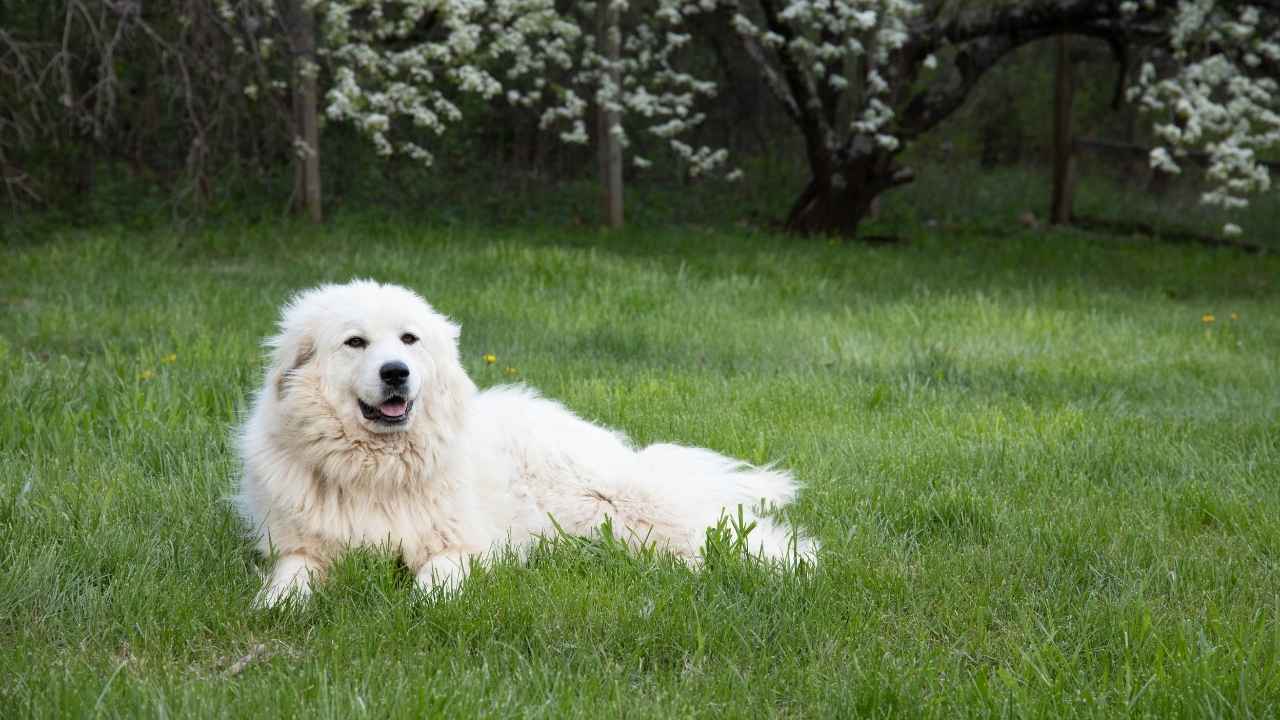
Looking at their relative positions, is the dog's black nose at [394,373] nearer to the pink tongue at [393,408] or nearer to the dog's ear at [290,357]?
the pink tongue at [393,408]

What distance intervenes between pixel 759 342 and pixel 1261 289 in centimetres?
558

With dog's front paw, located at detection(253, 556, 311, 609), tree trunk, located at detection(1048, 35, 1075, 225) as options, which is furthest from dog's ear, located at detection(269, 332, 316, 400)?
tree trunk, located at detection(1048, 35, 1075, 225)

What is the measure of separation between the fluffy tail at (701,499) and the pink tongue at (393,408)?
30.6 inches

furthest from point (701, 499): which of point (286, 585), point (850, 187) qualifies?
point (850, 187)

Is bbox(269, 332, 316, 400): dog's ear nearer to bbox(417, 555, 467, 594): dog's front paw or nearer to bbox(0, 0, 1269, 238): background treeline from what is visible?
bbox(417, 555, 467, 594): dog's front paw

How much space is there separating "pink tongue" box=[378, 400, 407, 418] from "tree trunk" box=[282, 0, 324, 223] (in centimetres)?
631

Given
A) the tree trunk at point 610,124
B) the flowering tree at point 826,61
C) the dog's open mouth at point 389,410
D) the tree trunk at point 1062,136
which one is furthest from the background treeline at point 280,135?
the dog's open mouth at point 389,410

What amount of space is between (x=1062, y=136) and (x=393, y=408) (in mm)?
12615

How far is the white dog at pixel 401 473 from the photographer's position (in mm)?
3510

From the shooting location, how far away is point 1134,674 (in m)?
2.79

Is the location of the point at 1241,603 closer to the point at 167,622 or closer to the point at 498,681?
the point at 498,681

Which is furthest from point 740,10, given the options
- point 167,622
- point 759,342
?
point 167,622

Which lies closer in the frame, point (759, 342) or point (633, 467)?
point (633, 467)

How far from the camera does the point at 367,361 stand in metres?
3.46
